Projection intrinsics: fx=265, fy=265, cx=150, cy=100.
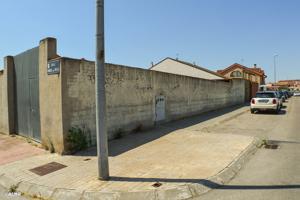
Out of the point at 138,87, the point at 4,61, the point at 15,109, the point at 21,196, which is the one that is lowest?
the point at 21,196

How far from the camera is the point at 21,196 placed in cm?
526

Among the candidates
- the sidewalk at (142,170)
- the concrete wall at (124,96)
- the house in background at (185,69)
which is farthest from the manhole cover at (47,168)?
the house in background at (185,69)

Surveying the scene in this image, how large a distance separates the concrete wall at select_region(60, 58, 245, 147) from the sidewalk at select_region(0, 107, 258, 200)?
1.01 meters

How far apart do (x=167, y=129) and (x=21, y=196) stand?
7.38 m

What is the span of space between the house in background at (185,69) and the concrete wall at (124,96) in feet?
57.4

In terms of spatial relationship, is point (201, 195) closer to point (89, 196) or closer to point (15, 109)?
point (89, 196)

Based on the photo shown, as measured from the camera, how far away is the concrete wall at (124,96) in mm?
7914

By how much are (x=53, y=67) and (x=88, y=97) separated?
4.59 ft

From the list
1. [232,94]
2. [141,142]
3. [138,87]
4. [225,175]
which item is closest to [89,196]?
[225,175]

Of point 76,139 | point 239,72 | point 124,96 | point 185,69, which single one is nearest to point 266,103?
point 124,96

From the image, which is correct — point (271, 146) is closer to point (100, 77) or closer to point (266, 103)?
point (100, 77)

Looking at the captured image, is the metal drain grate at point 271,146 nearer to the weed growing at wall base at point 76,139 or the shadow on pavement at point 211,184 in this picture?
the shadow on pavement at point 211,184

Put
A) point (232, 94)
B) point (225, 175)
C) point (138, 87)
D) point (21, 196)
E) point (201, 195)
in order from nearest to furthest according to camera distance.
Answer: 1. point (201, 195)
2. point (21, 196)
3. point (225, 175)
4. point (138, 87)
5. point (232, 94)

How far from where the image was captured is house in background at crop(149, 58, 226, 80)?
3484cm
